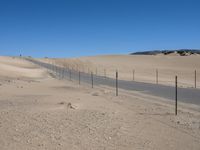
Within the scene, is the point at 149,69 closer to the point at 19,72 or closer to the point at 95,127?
the point at 19,72

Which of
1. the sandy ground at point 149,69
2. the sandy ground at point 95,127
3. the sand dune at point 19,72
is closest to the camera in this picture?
the sandy ground at point 95,127

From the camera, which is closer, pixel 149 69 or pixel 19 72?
pixel 19 72

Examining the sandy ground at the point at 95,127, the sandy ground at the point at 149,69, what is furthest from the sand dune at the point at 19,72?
the sandy ground at the point at 95,127

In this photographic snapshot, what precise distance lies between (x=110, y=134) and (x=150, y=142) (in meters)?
1.13

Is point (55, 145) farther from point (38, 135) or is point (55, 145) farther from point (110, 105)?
point (110, 105)

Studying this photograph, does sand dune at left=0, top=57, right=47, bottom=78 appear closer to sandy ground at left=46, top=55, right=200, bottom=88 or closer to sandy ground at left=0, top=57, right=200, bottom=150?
sandy ground at left=46, top=55, right=200, bottom=88

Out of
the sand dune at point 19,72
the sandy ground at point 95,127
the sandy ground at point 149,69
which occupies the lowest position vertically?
the sandy ground at point 149,69

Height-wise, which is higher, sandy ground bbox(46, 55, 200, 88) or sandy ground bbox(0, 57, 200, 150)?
sandy ground bbox(0, 57, 200, 150)

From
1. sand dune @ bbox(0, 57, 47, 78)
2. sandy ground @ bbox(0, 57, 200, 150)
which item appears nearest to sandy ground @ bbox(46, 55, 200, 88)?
sand dune @ bbox(0, 57, 47, 78)

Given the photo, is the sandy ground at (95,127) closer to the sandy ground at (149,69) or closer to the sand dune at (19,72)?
the sandy ground at (149,69)

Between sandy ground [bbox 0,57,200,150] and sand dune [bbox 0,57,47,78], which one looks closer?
sandy ground [bbox 0,57,200,150]

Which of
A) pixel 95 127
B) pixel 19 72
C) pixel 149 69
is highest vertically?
pixel 95 127

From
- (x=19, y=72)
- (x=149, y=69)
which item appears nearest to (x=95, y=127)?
(x=19, y=72)

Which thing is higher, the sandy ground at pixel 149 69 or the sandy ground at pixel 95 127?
the sandy ground at pixel 95 127
